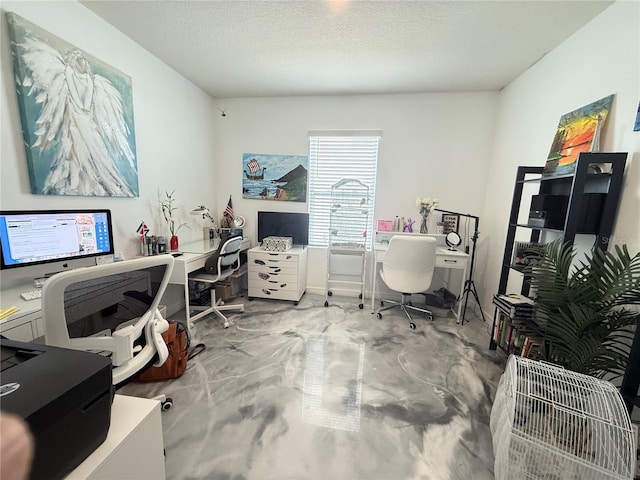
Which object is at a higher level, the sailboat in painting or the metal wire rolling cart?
the sailboat in painting

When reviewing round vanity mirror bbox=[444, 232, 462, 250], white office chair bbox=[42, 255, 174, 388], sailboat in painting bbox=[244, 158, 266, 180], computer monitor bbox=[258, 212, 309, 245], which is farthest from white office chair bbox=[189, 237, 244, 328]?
round vanity mirror bbox=[444, 232, 462, 250]

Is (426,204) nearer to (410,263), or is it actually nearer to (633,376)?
(410,263)

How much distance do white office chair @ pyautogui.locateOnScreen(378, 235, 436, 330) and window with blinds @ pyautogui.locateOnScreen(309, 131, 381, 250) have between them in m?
0.81

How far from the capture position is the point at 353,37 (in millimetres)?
2068

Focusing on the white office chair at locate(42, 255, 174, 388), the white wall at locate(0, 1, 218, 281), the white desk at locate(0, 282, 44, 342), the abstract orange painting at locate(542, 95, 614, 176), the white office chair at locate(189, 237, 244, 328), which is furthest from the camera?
the white office chair at locate(189, 237, 244, 328)

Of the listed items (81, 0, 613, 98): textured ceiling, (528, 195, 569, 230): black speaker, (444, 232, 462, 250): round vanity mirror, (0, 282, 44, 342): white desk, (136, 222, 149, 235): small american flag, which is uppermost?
(81, 0, 613, 98): textured ceiling

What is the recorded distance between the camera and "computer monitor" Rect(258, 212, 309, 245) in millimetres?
3504

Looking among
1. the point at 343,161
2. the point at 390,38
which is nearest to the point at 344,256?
the point at 343,161

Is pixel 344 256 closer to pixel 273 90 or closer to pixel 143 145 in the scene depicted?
pixel 273 90

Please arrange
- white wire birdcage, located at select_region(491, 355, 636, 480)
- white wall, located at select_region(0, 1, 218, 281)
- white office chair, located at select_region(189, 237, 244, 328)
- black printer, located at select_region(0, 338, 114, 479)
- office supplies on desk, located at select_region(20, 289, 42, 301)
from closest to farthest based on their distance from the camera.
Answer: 1. black printer, located at select_region(0, 338, 114, 479)
2. white wire birdcage, located at select_region(491, 355, 636, 480)
3. office supplies on desk, located at select_region(20, 289, 42, 301)
4. white wall, located at select_region(0, 1, 218, 281)
5. white office chair, located at select_region(189, 237, 244, 328)

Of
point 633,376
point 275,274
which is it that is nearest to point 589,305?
point 633,376

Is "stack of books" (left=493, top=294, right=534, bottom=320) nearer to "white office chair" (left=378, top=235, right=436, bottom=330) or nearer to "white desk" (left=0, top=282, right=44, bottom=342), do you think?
"white office chair" (left=378, top=235, right=436, bottom=330)

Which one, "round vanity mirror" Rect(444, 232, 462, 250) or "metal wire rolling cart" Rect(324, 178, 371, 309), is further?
"metal wire rolling cart" Rect(324, 178, 371, 309)

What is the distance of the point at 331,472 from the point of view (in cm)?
126
